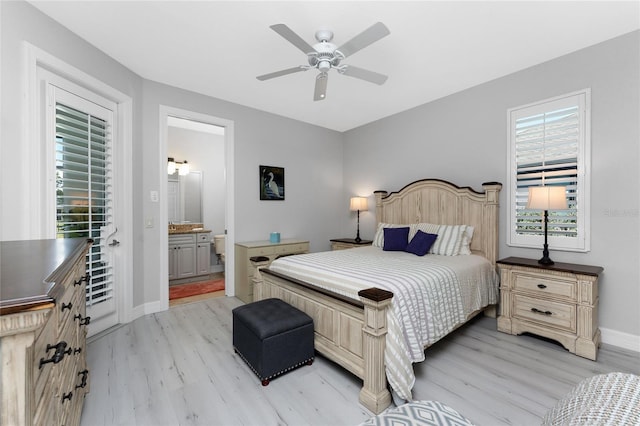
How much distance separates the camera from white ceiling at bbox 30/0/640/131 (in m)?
2.23

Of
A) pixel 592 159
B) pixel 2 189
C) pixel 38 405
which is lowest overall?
pixel 38 405

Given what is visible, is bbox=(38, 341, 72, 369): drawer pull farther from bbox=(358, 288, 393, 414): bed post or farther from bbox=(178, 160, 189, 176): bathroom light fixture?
bbox=(178, 160, 189, 176): bathroom light fixture

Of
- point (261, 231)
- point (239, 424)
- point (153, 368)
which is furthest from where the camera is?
point (261, 231)

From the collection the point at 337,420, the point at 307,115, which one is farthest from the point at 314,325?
the point at 307,115

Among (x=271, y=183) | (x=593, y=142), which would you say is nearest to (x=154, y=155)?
(x=271, y=183)

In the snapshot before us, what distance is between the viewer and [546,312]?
2689 mm

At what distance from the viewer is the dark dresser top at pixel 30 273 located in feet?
2.07

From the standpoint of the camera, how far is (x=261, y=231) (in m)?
4.53

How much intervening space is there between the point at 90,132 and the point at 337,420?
3.28 m

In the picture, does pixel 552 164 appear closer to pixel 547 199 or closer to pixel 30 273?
pixel 547 199

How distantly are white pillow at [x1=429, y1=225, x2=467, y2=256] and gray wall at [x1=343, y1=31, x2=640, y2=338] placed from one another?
0.49 metres

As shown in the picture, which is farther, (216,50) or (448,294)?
(216,50)

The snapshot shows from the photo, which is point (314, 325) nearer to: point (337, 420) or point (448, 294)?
point (337, 420)

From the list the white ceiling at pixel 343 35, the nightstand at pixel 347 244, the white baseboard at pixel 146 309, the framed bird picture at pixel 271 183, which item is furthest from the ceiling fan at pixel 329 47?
the white baseboard at pixel 146 309
